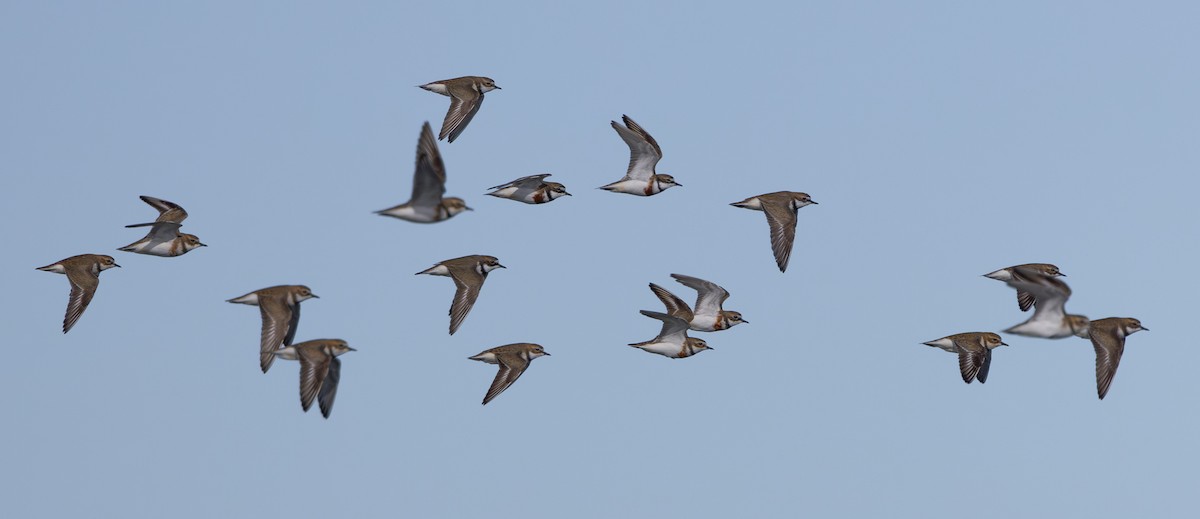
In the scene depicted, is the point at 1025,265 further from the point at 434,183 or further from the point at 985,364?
the point at 434,183

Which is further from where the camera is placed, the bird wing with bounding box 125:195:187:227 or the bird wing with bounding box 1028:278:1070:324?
the bird wing with bounding box 125:195:187:227

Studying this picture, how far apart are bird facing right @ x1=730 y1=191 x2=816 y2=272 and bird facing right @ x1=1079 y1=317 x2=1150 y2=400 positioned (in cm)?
661

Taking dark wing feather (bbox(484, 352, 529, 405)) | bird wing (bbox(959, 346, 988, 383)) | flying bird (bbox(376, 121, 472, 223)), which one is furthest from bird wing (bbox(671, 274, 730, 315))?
flying bird (bbox(376, 121, 472, 223))

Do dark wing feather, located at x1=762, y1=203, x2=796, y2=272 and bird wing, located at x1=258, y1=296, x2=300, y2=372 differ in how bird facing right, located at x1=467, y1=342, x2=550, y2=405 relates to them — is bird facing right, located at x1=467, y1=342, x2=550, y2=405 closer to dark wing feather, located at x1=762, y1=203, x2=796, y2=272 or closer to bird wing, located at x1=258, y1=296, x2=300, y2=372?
bird wing, located at x1=258, y1=296, x2=300, y2=372

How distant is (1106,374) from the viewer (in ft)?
106

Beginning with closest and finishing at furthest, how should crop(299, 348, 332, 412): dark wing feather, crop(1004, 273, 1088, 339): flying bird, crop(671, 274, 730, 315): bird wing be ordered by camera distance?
1. crop(1004, 273, 1088, 339): flying bird
2. crop(299, 348, 332, 412): dark wing feather
3. crop(671, 274, 730, 315): bird wing

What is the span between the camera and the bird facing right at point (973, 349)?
35.0 metres

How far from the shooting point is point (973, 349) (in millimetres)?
35125

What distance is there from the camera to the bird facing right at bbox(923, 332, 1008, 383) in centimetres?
3500

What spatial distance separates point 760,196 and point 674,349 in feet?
12.8

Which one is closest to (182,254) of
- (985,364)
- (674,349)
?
(674,349)

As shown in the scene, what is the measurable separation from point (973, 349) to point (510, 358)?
396 inches

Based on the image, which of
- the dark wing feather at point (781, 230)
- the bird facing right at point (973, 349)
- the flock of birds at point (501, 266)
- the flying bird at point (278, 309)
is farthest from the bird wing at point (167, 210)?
the bird facing right at point (973, 349)

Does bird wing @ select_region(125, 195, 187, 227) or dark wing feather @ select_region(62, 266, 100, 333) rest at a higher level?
bird wing @ select_region(125, 195, 187, 227)
